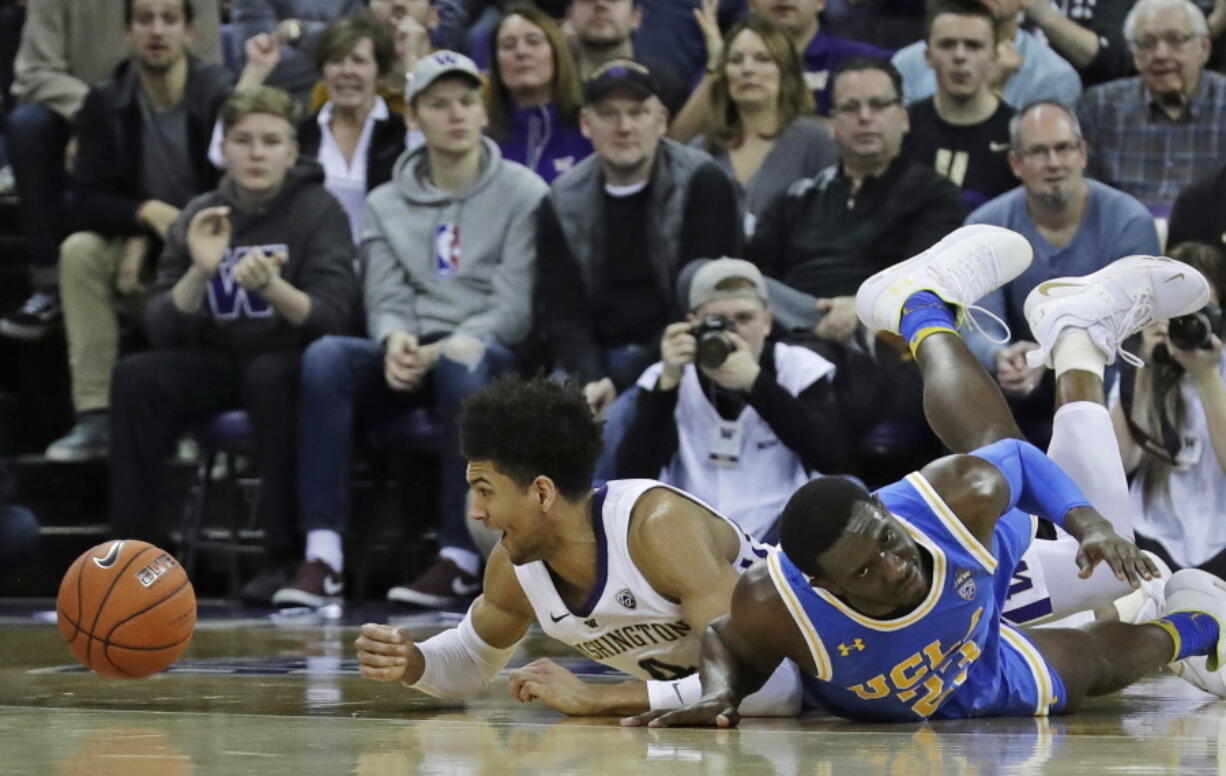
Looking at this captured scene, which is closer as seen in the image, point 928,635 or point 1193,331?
point 928,635

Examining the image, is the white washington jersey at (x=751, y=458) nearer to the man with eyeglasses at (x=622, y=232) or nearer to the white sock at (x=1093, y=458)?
the man with eyeglasses at (x=622, y=232)

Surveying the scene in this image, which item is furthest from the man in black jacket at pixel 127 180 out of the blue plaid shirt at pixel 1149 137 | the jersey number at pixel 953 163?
the blue plaid shirt at pixel 1149 137

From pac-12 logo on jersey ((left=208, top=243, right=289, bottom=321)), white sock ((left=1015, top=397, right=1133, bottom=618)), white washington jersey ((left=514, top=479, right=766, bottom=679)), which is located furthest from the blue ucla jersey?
pac-12 logo on jersey ((left=208, top=243, right=289, bottom=321))

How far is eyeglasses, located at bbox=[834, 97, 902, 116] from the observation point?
7.80 meters

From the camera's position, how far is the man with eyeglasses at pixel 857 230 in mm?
7680

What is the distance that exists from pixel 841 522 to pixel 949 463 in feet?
1.66

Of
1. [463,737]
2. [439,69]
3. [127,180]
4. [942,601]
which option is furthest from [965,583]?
[127,180]

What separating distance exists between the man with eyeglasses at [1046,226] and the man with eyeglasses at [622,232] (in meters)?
1.16

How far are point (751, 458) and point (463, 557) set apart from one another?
4.43 ft

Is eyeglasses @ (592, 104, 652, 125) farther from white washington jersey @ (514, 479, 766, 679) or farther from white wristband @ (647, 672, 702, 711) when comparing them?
white wristband @ (647, 672, 702, 711)

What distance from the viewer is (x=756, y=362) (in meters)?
7.49

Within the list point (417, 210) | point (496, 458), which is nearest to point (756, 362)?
point (417, 210)

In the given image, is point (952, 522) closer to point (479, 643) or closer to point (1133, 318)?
point (479, 643)

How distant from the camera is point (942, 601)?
4.04 m
